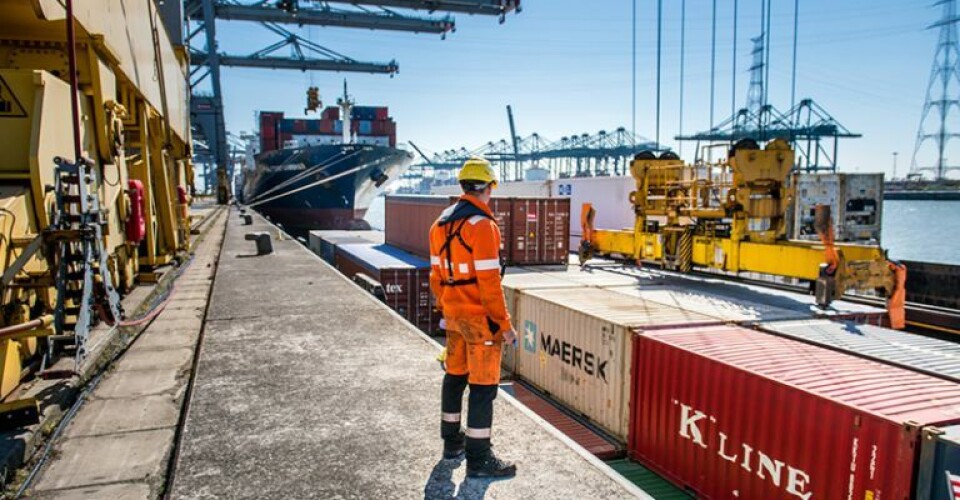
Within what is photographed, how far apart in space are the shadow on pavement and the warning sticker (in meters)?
5.08

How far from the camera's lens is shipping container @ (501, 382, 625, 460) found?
8664mm

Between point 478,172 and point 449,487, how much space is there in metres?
1.97

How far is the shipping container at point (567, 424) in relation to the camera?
28.4 ft

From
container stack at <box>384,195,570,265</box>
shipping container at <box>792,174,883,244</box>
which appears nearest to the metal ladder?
container stack at <box>384,195,570,265</box>

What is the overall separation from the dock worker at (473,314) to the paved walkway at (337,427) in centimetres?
20

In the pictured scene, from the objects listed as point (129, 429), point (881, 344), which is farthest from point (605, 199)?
point (129, 429)

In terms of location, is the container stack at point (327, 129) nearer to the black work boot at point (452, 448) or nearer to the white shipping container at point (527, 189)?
the white shipping container at point (527, 189)

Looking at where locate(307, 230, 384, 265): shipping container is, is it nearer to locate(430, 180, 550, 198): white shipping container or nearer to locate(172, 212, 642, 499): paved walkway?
locate(430, 180, 550, 198): white shipping container

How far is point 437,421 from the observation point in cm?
444

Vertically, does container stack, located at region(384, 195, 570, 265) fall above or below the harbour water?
above

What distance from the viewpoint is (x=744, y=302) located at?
1145 cm

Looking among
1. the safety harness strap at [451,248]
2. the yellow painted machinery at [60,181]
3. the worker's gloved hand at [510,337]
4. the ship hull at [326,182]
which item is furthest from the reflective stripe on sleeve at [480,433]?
the ship hull at [326,182]

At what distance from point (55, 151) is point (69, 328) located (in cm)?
186

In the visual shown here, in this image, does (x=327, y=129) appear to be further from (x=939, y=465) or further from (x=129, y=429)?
(x=939, y=465)
